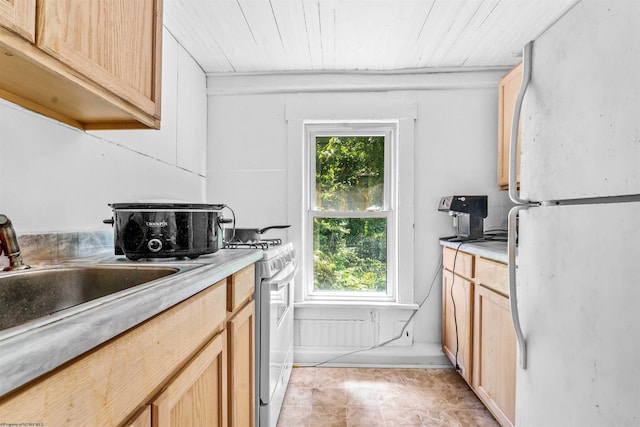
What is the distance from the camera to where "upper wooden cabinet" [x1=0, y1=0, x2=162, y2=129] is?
79 cm

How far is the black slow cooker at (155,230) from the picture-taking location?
45.1 inches

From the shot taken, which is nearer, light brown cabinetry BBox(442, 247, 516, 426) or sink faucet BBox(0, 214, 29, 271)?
sink faucet BBox(0, 214, 29, 271)

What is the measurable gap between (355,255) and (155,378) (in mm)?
2122

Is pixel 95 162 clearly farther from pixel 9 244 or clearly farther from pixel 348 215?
pixel 348 215

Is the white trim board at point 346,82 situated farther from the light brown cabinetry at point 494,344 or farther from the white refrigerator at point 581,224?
the white refrigerator at point 581,224

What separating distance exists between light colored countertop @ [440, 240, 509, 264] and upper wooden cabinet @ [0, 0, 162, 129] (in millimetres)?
1615

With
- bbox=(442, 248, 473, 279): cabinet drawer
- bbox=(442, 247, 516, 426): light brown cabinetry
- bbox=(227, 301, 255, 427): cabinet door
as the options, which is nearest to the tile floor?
bbox=(442, 247, 516, 426): light brown cabinetry

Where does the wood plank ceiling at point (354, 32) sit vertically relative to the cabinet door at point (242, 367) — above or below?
above

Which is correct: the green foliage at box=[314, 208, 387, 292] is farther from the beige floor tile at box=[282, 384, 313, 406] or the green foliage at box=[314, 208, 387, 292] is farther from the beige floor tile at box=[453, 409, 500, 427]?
the beige floor tile at box=[453, 409, 500, 427]

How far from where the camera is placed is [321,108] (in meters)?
2.60

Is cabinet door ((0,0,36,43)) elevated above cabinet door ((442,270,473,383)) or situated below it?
above

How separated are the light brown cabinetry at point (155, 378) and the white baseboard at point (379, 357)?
1.32m

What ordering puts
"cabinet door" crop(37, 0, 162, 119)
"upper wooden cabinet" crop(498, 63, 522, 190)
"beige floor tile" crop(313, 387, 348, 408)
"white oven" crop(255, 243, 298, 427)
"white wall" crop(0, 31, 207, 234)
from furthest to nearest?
"upper wooden cabinet" crop(498, 63, 522, 190) → "beige floor tile" crop(313, 387, 348, 408) → "white oven" crop(255, 243, 298, 427) → "white wall" crop(0, 31, 207, 234) → "cabinet door" crop(37, 0, 162, 119)

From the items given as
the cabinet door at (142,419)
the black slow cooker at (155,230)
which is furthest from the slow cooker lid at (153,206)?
the cabinet door at (142,419)
